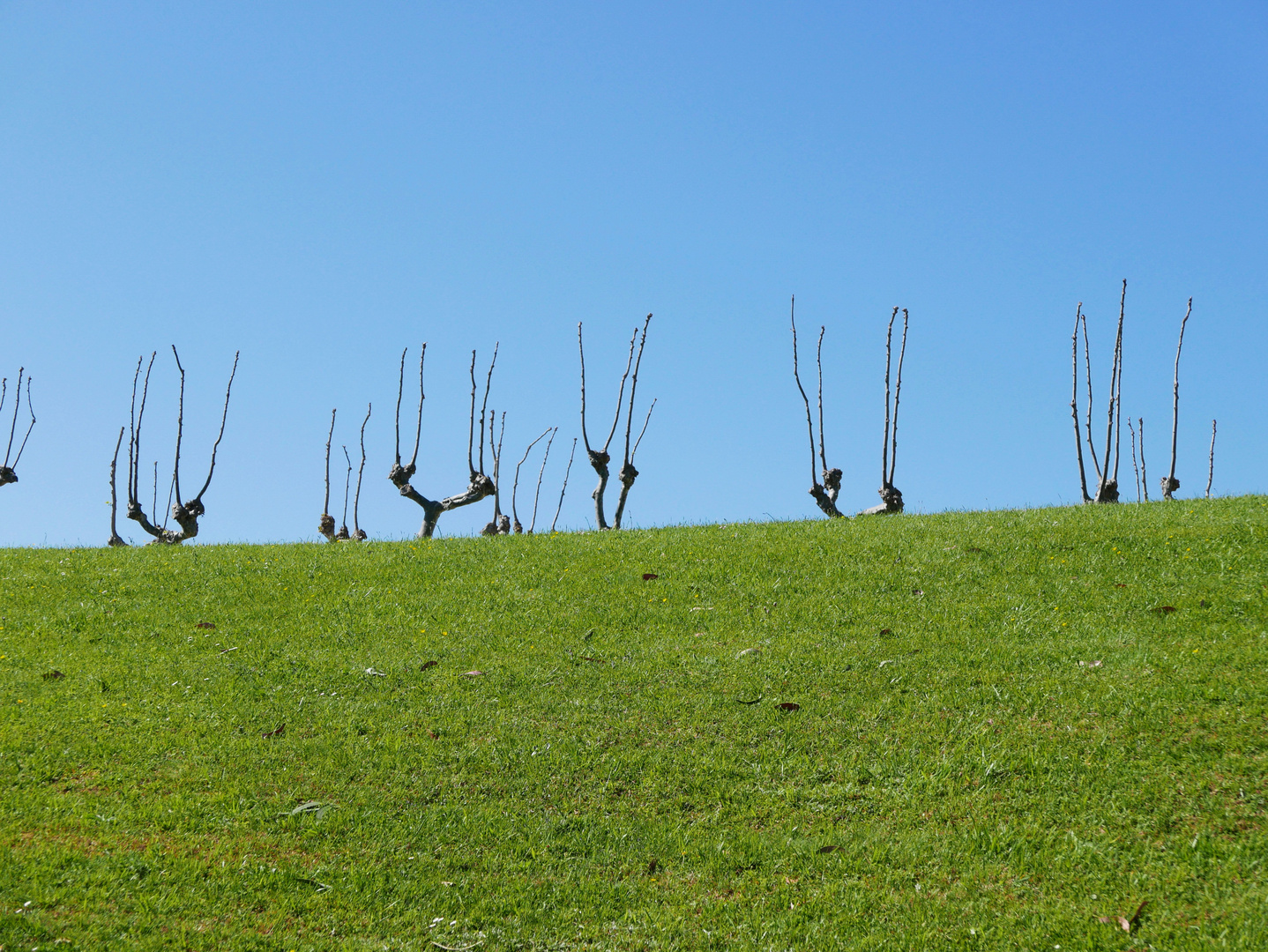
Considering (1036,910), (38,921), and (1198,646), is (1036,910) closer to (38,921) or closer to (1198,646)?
(1198,646)

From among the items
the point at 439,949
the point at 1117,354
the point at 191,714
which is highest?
the point at 1117,354

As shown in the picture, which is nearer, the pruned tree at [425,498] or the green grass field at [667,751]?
the green grass field at [667,751]

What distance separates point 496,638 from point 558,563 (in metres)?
3.40

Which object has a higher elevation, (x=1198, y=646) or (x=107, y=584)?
(x=107, y=584)

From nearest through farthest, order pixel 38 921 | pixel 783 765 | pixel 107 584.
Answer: pixel 38 921 < pixel 783 765 < pixel 107 584

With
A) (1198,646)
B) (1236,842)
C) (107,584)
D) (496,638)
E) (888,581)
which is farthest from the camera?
(107,584)

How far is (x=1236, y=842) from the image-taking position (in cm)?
808

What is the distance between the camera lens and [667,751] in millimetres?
10594

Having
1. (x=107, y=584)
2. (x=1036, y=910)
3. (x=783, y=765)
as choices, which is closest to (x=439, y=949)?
(x=783, y=765)

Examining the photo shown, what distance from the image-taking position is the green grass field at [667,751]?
7820 millimetres

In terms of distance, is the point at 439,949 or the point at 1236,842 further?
the point at 1236,842

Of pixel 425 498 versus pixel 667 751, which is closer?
pixel 667 751

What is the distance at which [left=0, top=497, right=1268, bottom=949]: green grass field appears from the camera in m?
7.82

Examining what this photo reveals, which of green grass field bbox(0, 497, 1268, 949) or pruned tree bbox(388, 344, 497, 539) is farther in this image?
pruned tree bbox(388, 344, 497, 539)
